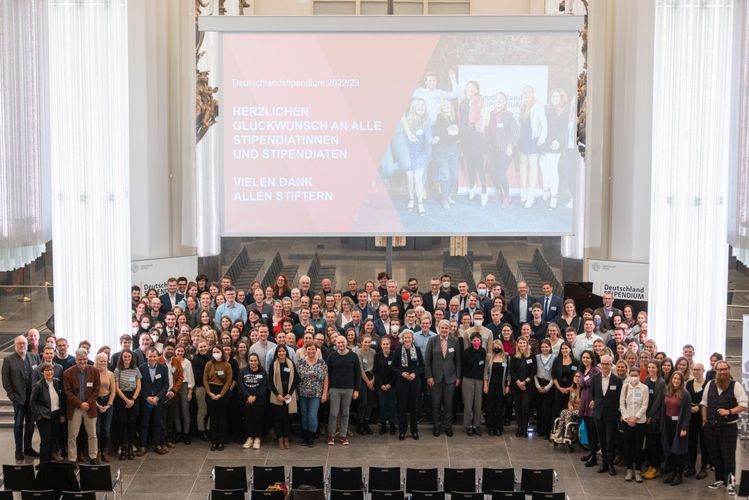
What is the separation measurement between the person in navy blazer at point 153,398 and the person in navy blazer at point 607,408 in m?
5.48

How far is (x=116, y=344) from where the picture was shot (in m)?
14.9

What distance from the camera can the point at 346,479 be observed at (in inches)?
475

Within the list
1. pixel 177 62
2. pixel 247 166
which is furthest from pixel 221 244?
pixel 247 166

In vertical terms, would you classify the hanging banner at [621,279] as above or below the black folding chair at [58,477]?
above

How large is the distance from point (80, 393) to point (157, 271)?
21.3 feet

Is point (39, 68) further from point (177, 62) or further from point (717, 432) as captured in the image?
point (717, 432)

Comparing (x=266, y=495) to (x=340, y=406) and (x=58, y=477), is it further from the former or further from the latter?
(x=340, y=406)

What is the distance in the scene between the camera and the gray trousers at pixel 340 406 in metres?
14.8

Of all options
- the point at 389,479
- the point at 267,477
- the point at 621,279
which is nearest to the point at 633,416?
the point at 389,479

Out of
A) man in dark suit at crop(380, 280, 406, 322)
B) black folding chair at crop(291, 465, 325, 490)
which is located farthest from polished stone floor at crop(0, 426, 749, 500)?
man in dark suit at crop(380, 280, 406, 322)

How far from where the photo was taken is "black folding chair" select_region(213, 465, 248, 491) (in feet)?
39.3

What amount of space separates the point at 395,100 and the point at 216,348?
16.9 feet

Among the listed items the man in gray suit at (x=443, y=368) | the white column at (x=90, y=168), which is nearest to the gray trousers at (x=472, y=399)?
the man in gray suit at (x=443, y=368)

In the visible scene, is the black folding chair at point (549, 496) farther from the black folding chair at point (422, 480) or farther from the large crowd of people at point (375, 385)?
the large crowd of people at point (375, 385)
